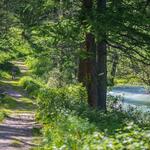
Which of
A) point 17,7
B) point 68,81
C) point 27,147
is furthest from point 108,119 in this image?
point 68,81

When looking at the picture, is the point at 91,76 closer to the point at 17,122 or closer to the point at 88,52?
the point at 88,52

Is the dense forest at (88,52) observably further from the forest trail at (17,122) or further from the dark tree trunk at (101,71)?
the forest trail at (17,122)

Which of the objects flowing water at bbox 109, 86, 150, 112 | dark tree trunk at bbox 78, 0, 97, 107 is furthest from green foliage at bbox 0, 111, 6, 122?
flowing water at bbox 109, 86, 150, 112

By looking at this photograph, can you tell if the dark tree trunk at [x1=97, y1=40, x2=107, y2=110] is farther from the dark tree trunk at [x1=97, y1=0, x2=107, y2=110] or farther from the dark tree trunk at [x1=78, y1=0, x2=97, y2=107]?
the dark tree trunk at [x1=78, y1=0, x2=97, y2=107]

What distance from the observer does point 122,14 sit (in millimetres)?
19469

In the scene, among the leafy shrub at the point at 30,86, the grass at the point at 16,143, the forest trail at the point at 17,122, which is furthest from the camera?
the leafy shrub at the point at 30,86

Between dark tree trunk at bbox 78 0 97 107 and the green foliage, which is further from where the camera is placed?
the green foliage

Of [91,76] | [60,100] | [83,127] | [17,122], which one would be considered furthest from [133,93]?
[83,127]

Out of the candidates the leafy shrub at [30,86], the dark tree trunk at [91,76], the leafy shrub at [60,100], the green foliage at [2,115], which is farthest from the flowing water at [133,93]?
the dark tree trunk at [91,76]

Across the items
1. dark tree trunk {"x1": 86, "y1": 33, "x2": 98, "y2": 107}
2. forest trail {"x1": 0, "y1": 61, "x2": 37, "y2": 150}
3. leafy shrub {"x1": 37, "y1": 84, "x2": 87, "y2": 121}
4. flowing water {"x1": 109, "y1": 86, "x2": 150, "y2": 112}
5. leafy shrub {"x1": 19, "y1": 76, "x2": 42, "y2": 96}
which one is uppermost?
dark tree trunk {"x1": 86, "y1": 33, "x2": 98, "y2": 107}

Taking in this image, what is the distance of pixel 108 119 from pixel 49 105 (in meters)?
5.95

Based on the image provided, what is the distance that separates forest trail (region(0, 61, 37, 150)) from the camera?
18.2 m

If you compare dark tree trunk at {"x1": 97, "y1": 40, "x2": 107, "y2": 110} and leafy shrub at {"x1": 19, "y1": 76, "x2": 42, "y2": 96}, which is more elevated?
dark tree trunk at {"x1": 97, "y1": 40, "x2": 107, "y2": 110}

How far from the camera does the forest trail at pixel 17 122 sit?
59.8ft
